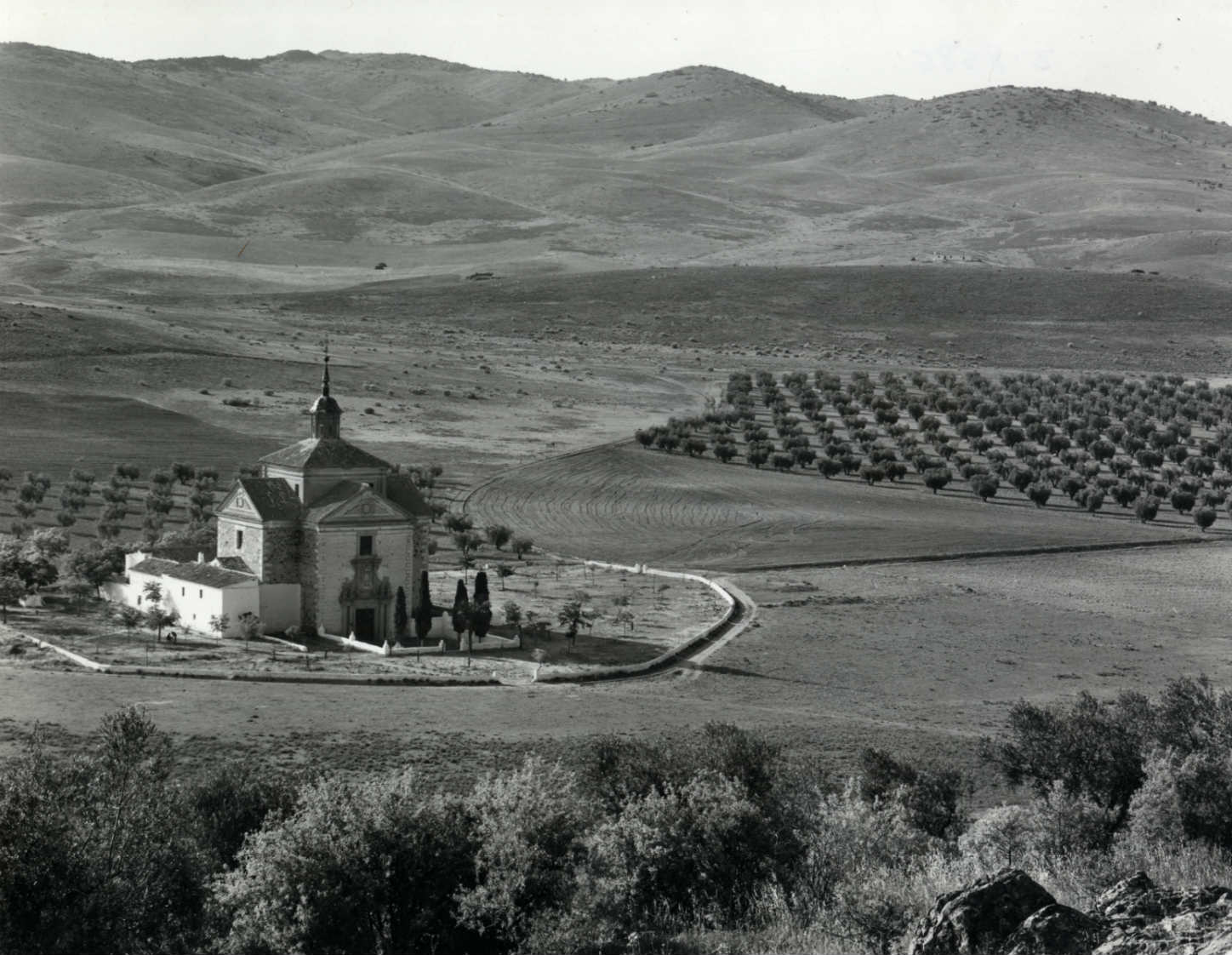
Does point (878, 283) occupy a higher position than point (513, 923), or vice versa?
point (878, 283)

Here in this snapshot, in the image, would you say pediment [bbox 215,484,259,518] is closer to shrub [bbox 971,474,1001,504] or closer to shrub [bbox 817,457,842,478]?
→ shrub [bbox 817,457,842,478]

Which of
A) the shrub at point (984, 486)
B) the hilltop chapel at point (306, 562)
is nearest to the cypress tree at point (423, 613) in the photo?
the hilltop chapel at point (306, 562)

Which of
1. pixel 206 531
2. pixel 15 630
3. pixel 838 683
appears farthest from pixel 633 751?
pixel 206 531

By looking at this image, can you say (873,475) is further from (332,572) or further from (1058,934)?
(1058,934)

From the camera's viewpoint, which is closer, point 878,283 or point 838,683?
point 838,683

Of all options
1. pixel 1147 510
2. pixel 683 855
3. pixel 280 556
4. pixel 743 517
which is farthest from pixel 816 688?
pixel 1147 510

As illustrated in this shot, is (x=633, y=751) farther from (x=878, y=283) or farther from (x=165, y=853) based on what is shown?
(x=878, y=283)

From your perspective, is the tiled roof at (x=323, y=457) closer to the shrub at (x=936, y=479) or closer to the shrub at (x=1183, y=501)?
the shrub at (x=936, y=479)
